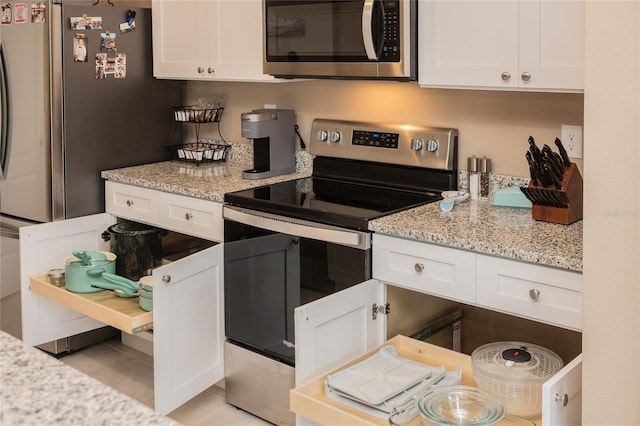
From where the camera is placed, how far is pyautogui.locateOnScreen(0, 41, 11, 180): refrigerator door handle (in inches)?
145

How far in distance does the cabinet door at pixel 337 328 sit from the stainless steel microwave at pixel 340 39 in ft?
2.59

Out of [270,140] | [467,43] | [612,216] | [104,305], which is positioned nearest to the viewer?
[612,216]

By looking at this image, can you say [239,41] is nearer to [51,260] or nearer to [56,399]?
[51,260]

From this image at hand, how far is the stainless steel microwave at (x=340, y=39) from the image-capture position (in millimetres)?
2828

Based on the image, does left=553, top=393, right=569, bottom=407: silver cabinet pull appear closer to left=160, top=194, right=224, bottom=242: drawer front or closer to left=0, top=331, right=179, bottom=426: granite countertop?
left=0, top=331, right=179, bottom=426: granite countertop

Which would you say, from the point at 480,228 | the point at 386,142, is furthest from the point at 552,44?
the point at 386,142

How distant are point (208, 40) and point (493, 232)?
5.54 ft

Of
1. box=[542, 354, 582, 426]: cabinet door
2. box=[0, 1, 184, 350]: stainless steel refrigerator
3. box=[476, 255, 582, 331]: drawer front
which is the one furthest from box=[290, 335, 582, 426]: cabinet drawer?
box=[0, 1, 184, 350]: stainless steel refrigerator

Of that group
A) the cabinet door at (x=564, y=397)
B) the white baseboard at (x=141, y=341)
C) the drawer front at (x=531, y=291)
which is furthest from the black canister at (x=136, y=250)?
the cabinet door at (x=564, y=397)

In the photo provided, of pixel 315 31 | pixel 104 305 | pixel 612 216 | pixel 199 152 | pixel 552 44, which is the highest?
pixel 315 31

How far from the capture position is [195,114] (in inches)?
150

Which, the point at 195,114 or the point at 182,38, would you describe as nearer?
the point at 182,38

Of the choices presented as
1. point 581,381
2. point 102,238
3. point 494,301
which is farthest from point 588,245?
point 102,238

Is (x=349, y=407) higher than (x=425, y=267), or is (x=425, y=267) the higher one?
(x=425, y=267)
